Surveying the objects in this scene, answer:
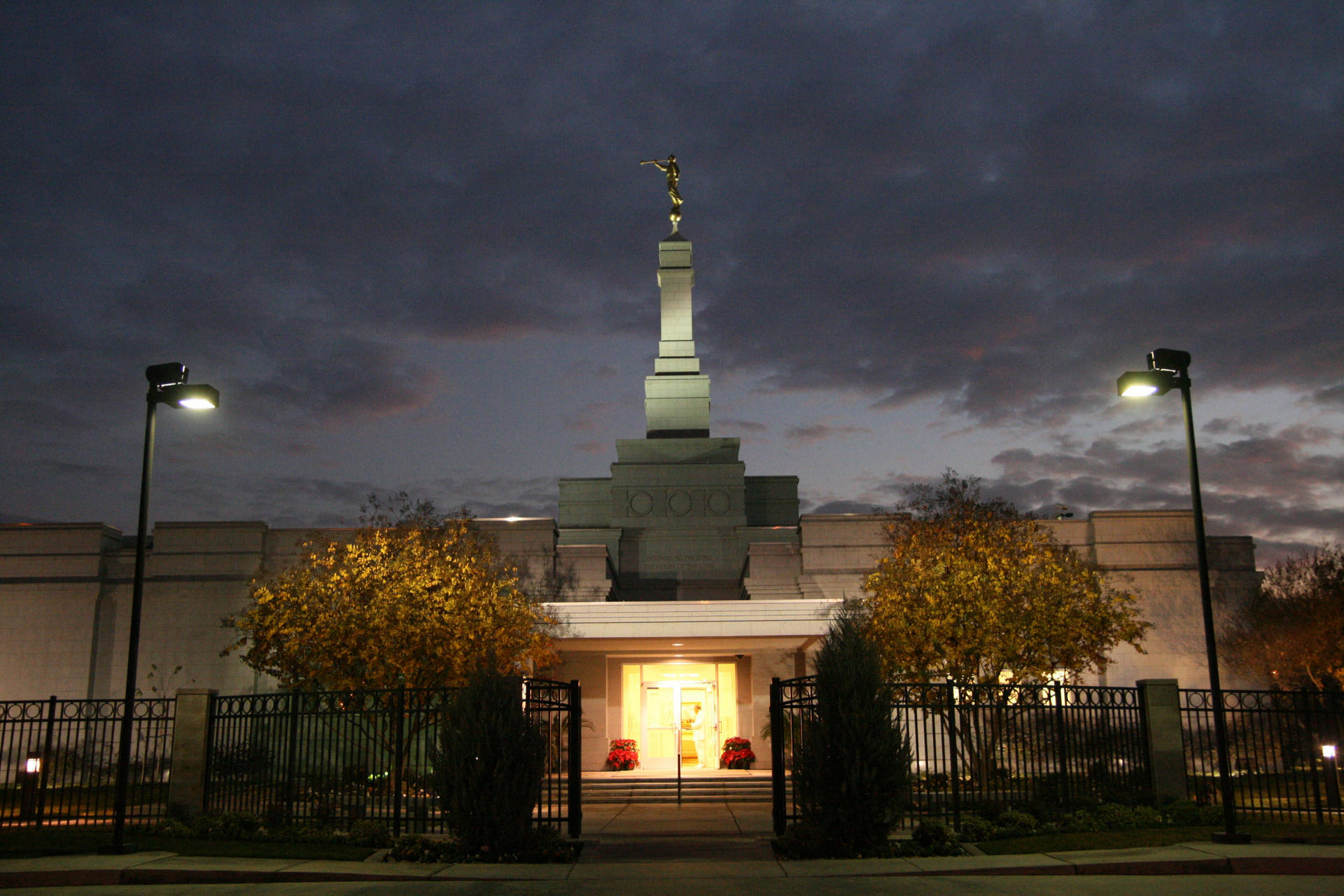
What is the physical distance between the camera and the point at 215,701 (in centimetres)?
1955

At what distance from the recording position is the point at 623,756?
3138 cm

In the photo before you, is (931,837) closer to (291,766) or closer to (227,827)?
(291,766)

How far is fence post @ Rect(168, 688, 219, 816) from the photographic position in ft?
61.6

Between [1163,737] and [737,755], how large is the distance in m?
14.4

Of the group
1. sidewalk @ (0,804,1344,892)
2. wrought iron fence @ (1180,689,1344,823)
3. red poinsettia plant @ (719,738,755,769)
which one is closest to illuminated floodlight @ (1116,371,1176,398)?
wrought iron fence @ (1180,689,1344,823)

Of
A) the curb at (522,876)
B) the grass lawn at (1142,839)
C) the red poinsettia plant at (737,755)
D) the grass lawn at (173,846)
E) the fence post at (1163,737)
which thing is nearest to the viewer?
the curb at (522,876)

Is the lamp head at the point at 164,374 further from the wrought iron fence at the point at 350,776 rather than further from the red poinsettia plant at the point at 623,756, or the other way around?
the red poinsettia plant at the point at 623,756

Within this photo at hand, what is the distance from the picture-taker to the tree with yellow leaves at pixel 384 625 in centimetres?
2594

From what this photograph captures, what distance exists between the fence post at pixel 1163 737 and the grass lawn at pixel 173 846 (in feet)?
43.8

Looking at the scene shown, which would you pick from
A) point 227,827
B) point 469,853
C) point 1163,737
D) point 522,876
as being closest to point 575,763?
point 469,853

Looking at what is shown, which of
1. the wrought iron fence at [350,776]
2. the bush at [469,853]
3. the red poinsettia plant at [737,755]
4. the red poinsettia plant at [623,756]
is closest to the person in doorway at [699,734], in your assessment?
the red poinsettia plant at [737,755]

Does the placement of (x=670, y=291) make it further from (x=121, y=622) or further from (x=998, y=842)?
(x=998, y=842)

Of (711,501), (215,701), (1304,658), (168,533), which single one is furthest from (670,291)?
(215,701)

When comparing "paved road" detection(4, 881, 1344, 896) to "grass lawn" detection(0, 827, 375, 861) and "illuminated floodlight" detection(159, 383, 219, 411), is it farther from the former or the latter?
"illuminated floodlight" detection(159, 383, 219, 411)
